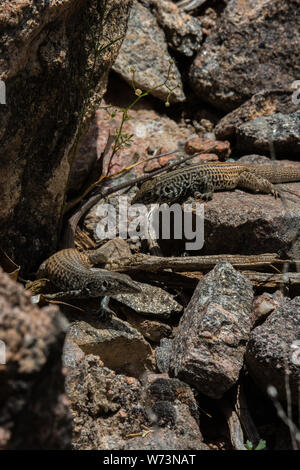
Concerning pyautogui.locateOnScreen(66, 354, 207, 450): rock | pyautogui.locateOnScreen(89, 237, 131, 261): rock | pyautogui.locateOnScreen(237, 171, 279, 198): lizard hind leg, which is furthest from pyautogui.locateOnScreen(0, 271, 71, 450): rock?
pyautogui.locateOnScreen(237, 171, 279, 198): lizard hind leg

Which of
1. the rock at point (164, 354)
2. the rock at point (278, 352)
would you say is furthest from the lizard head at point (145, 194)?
the rock at point (278, 352)

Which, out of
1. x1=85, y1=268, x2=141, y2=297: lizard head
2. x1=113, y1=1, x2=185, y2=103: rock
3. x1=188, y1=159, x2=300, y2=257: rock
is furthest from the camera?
x1=113, y1=1, x2=185, y2=103: rock

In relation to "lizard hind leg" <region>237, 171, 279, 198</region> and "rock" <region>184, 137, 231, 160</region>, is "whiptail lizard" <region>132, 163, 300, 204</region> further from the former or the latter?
"rock" <region>184, 137, 231, 160</region>

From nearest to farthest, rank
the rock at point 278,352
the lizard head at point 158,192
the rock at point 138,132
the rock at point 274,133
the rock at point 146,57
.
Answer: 1. the rock at point 278,352
2. the lizard head at point 158,192
3. the rock at point 274,133
4. the rock at point 138,132
5. the rock at point 146,57

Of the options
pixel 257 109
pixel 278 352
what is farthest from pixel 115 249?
pixel 257 109

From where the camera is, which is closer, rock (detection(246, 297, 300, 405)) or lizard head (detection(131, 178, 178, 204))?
rock (detection(246, 297, 300, 405))

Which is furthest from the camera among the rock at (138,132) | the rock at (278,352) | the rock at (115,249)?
the rock at (138,132)

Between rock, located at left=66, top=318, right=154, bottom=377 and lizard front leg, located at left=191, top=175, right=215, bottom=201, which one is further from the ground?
lizard front leg, located at left=191, top=175, right=215, bottom=201

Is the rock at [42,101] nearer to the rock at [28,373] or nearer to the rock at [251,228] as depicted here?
the rock at [251,228]
